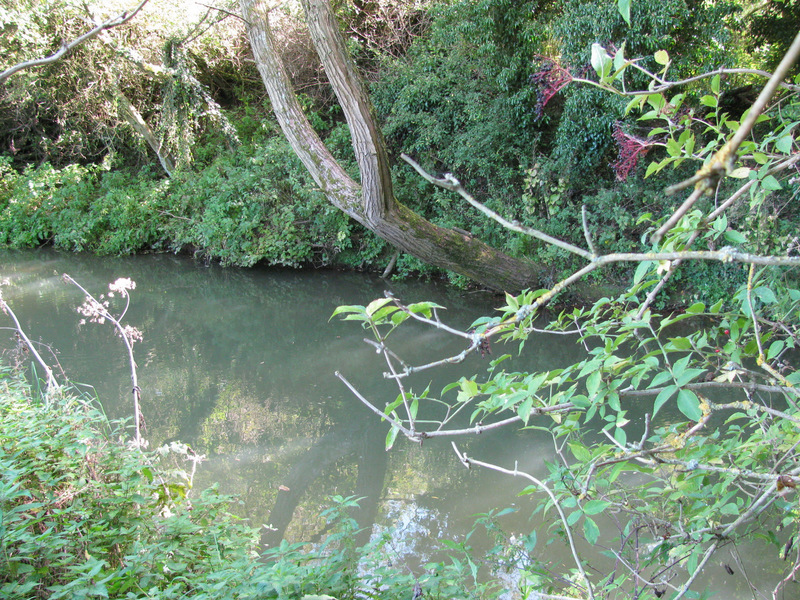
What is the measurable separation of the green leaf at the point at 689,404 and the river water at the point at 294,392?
1764 mm

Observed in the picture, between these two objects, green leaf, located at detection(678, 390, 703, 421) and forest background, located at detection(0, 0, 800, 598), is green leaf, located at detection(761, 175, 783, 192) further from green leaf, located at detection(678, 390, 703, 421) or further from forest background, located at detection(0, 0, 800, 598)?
green leaf, located at detection(678, 390, 703, 421)

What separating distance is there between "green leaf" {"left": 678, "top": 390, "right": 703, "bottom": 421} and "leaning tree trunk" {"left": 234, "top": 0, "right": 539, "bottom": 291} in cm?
472

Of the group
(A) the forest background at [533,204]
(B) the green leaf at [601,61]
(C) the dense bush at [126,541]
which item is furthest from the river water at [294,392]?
(B) the green leaf at [601,61]

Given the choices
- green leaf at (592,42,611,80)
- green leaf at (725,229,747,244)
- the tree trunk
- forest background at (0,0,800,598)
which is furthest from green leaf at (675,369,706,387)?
the tree trunk

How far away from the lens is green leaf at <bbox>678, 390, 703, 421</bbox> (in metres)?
1.17

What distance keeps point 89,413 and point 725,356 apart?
9.05 ft

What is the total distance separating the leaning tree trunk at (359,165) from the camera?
214 inches

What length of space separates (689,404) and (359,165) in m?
4.88

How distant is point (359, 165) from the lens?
5730mm

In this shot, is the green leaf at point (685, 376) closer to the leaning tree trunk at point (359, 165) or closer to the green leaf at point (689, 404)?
the green leaf at point (689, 404)

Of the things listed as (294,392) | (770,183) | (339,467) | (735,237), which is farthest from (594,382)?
(294,392)

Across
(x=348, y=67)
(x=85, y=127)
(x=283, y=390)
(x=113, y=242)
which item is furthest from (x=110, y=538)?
(x=85, y=127)

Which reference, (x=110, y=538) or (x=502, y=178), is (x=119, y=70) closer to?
(x=502, y=178)

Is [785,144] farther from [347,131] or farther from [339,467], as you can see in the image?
[347,131]
